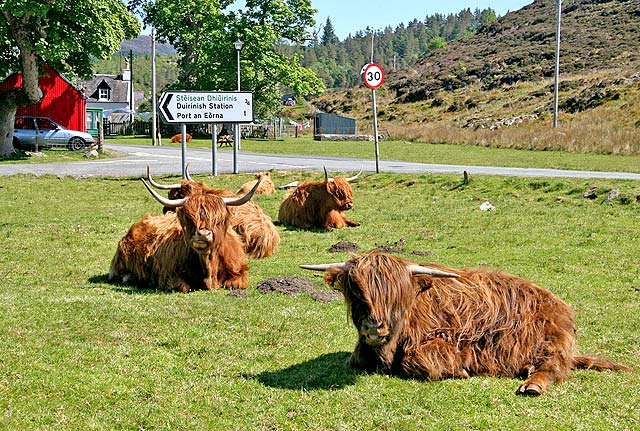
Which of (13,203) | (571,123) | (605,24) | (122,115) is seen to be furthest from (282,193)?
(605,24)

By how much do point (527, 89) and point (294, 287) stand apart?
7152cm

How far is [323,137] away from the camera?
61.1 m

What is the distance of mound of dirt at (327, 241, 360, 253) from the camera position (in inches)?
493

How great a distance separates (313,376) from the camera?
19.6ft

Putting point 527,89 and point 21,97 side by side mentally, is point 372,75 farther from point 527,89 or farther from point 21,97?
point 527,89

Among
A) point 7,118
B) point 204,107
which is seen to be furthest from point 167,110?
point 7,118

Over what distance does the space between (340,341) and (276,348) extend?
647 mm

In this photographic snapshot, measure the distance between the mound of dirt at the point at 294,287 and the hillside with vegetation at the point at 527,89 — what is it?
91.5 ft

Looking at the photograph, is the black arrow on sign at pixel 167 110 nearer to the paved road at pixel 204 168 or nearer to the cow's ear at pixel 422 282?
the paved road at pixel 204 168

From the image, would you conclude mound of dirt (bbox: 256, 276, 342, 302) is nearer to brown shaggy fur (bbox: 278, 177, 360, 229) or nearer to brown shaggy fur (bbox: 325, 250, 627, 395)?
brown shaggy fur (bbox: 325, 250, 627, 395)

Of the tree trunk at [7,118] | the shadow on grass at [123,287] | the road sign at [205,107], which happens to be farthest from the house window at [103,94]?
the shadow on grass at [123,287]

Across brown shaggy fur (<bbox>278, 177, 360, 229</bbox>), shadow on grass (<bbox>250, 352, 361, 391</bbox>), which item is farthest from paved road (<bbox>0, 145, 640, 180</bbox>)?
shadow on grass (<bbox>250, 352, 361, 391</bbox>)

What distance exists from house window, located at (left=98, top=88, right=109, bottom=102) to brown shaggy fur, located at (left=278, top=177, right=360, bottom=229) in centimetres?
9301

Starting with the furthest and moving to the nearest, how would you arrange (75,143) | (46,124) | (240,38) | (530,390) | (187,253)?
(240,38), (46,124), (75,143), (187,253), (530,390)
